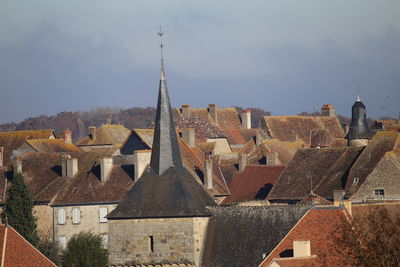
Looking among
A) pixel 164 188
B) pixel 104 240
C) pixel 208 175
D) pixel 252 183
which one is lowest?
pixel 104 240

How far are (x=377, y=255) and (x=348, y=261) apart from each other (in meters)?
3.68

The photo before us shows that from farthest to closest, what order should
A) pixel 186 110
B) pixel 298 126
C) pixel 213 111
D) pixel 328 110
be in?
pixel 213 111 → pixel 328 110 → pixel 298 126 → pixel 186 110

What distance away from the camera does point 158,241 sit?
5306cm

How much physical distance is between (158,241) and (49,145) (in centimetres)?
3758

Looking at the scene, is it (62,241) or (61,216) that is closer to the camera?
(62,241)

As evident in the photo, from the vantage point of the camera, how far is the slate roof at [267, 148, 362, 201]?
68875 mm

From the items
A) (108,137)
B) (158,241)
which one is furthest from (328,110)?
(158,241)

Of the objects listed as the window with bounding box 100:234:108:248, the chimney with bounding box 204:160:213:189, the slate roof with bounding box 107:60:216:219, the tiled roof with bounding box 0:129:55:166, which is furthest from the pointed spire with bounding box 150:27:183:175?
the tiled roof with bounding box 0:129:55:166

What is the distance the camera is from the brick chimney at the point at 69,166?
252 feet

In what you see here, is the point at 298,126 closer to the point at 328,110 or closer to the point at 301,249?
the point at 328,110

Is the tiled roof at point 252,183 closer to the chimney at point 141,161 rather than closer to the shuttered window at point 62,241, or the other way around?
the chimney at point 141,161

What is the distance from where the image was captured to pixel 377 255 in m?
36.6

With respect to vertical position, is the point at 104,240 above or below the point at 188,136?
below

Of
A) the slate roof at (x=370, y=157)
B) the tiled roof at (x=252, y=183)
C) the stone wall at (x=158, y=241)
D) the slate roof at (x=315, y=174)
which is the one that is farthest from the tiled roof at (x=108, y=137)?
the stone wall at (x=158, y=241)
